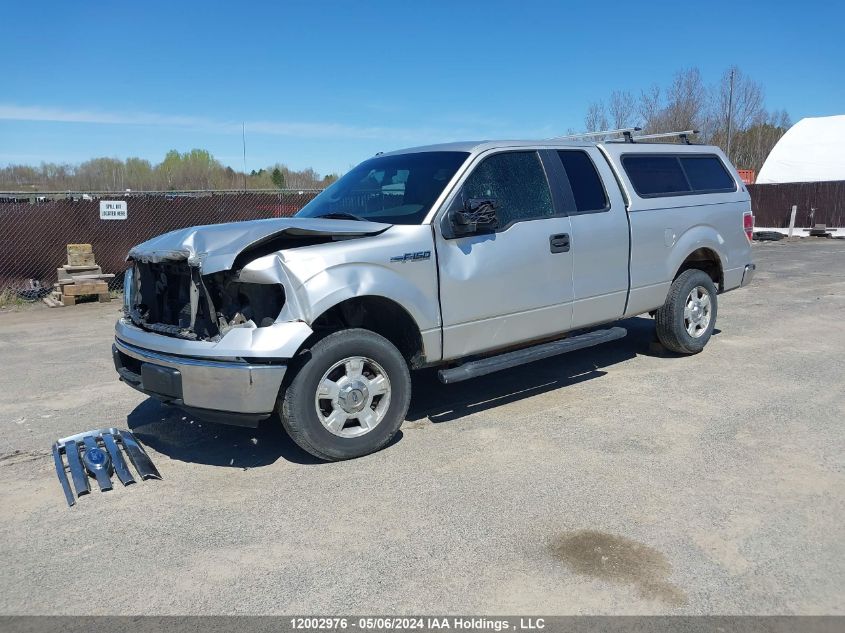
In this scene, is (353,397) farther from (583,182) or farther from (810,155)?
(810,155)

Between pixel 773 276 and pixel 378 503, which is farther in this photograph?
pixel 773 276

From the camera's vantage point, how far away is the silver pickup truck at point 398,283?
13.8 feet

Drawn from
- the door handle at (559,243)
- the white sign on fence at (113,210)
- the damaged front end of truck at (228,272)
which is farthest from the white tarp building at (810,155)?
the damaged front end of truck at (228,272)

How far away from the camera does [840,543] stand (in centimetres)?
337

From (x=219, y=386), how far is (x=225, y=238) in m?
0.91

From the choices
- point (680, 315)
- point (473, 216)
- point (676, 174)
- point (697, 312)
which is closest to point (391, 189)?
point (473, 216)

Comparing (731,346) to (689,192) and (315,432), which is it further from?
(315,432)

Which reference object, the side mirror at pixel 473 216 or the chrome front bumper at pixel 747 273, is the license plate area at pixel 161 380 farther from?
the chrome front bumper at pixel 747 273

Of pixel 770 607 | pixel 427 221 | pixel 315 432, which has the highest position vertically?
pixel 427 221

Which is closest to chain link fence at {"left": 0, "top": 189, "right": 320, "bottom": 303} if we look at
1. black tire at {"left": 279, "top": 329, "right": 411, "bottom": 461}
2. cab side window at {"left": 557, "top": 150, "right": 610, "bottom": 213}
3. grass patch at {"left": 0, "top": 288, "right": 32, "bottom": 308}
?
grass patch at {"left": 0, "top": 288, "right": 32, "bottom": 308}

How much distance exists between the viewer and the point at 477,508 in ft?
12.6

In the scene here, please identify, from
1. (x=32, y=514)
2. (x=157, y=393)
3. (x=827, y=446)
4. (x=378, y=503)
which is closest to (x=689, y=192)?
(x=827, y=446)

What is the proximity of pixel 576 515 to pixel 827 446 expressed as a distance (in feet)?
6.72

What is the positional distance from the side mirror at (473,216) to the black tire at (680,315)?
270cm
